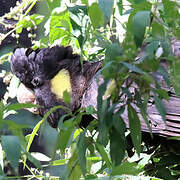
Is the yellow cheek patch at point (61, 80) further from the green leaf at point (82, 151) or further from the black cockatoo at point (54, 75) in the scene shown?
the green leaf at point (82, 151)

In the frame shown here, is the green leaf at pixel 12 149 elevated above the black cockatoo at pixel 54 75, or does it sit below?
above

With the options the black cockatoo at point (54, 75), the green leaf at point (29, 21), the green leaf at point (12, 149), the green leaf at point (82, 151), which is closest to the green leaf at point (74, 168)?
the green leaf at point (82, 151)

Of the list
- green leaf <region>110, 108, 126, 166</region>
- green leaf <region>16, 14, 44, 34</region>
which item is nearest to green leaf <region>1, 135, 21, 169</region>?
green leaf <region>110, 108, 126, 166</region>

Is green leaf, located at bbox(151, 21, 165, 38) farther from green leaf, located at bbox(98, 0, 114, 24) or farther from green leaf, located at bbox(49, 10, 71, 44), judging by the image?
green leaf, located at bbox(49, 10, 71, 44)

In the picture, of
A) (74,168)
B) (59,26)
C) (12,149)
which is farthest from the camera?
(59,26)

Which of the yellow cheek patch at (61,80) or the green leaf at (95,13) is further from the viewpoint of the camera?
the yellow cheek patch at (61,80)

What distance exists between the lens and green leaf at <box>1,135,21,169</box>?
1.11 feet

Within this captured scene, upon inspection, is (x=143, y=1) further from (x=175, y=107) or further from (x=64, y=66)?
(x=64, y=66)

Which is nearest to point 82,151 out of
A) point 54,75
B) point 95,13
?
point 95,13

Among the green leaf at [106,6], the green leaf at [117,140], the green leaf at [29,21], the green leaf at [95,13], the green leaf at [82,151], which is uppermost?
the green leaf at [106,6]

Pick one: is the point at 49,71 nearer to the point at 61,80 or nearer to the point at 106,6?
the point at 61,80

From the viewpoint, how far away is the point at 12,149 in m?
0.35

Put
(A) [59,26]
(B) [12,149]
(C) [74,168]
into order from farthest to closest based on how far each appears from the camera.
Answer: (A) [59,26] < (C) [74,168] < (B) [12,149]

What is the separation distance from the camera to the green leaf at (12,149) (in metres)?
0.34
